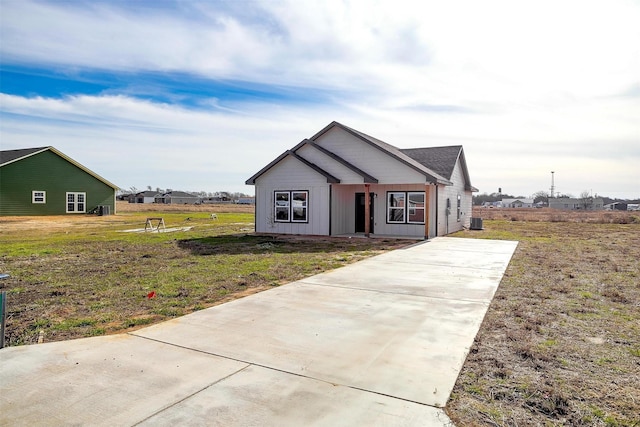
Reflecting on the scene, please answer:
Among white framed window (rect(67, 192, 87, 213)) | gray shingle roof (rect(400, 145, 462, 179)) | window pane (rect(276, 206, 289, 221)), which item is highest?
gray shingle roof (rect(400, 145, 462, 179))

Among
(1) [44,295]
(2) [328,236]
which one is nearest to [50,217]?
(2) [328,236]

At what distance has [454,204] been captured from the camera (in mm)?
22688

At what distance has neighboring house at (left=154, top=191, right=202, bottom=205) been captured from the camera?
103m

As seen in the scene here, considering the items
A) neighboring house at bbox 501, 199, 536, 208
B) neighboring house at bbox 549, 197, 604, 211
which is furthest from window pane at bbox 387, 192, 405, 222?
neighboring house at bbox 501, 199, 536, 208

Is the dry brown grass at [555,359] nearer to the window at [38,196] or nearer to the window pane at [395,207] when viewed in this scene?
the window pane at [395,207]

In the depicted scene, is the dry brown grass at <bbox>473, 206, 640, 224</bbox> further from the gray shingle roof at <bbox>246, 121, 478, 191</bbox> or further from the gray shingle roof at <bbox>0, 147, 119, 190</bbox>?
the gray shingle roof at <bbox>0, 147, 119, 190</bbox>

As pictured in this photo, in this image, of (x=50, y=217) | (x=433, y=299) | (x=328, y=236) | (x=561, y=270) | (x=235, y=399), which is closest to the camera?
(x=235, y=399)

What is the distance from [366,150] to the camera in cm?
1928

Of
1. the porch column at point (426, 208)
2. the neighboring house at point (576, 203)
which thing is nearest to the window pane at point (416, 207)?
the porch column at point (426, 208)

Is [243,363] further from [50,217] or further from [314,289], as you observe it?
[50,217]

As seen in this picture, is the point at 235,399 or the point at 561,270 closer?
the point at 235,399

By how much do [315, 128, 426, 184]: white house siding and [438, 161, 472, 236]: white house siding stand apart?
2318 mm

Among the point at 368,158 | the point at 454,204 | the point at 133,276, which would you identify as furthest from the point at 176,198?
the point at 133,276

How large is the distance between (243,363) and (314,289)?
3.55 m
